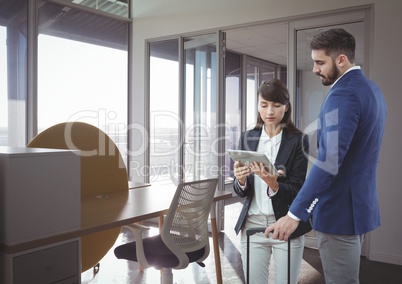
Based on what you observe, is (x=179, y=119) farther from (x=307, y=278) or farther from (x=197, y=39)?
(x=307, y=278)

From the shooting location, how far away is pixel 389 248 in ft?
12.7

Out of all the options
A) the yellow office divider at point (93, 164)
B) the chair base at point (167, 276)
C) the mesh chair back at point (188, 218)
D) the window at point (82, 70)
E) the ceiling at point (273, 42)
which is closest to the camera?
the mesh chair back at point (188, 218)

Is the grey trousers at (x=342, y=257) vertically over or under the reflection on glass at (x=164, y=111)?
under

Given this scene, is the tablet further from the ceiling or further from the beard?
the ceiling

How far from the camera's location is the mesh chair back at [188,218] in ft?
7.63

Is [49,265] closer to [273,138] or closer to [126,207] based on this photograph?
[126,207]

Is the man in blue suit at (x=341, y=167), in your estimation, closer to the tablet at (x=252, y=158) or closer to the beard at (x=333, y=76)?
the beard at (x=333, y=76)

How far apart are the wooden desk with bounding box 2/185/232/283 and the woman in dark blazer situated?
614 millimetres

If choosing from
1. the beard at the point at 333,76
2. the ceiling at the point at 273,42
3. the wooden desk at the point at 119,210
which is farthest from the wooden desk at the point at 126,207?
the ceiling at the point at 273,42

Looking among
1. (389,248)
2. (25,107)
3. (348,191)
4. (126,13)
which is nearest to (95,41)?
(126,13)

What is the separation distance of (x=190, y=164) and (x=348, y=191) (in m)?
4.00

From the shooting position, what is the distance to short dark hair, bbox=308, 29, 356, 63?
1459 mm

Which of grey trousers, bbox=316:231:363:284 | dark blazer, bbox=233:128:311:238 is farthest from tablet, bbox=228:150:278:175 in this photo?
grey trousers, bbox=316:231:363:284

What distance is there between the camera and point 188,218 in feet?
8.04
